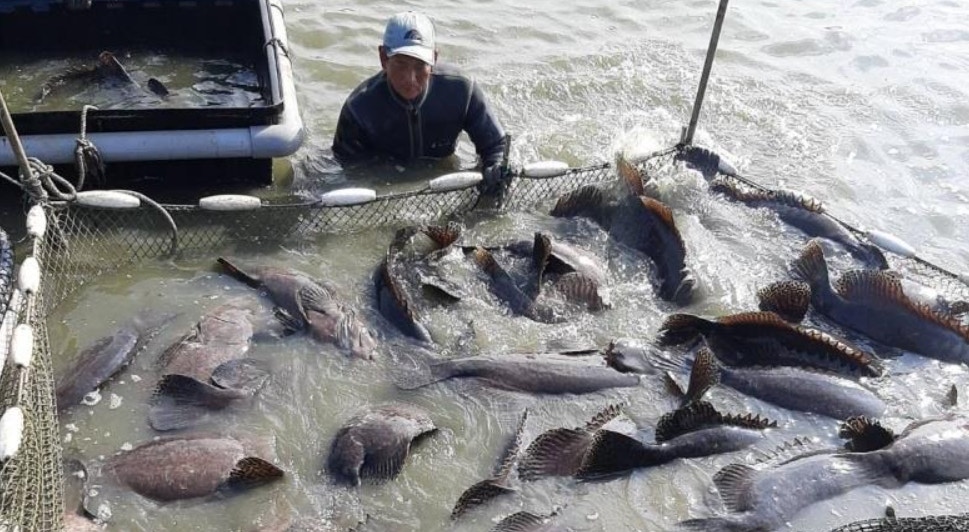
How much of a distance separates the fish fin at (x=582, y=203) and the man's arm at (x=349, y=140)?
184cm

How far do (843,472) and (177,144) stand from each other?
493cm

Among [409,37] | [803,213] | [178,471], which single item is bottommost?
[178,471]

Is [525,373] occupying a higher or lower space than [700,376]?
lower

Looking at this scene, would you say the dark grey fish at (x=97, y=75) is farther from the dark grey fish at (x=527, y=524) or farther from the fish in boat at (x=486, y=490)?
the dark grey fish at (x=527, y=524)

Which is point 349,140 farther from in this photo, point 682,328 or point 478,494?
point 478,494

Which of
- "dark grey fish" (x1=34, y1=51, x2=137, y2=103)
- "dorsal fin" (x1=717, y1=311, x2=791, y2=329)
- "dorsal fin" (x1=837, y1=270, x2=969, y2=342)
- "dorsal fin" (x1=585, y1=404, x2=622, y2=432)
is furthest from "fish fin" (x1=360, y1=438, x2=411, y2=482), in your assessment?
"dark grey fish" (x1=34, y1=51, x2=137, y2=103)

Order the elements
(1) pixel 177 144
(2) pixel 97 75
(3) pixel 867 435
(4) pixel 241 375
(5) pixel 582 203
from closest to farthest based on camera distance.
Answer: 1. (3) pixel 867 435
2. (4) pixel 241 375
3. (1) pixel 177 144
4. (5) pixel 582 203
5. (2) pixel 97 75

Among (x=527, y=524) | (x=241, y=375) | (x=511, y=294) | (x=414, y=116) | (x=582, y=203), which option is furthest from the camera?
(x=414, y=116)

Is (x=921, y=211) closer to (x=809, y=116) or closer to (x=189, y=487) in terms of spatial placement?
(x=809, y=116)

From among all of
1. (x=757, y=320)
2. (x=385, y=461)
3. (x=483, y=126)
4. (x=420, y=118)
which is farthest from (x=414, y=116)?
(x=385, y=461)

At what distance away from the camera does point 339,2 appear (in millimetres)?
10375

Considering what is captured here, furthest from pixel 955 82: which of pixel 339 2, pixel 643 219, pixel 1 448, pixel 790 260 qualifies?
pixel 1 448

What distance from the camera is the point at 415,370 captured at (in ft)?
15.8

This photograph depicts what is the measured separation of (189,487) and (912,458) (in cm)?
384
